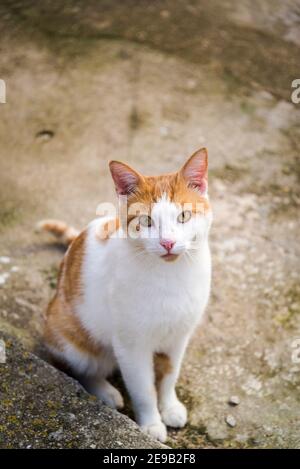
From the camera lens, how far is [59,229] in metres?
3.38

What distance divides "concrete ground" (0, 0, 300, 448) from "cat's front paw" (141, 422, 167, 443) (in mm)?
77

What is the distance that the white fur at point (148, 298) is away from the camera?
7.59ft

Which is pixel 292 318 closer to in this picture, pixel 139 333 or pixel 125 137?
pixel 139 333

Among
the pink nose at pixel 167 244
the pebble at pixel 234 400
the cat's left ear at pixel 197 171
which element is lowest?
the pebble at pixel 234 400

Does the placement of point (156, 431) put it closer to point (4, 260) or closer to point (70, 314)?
point (70, 314)

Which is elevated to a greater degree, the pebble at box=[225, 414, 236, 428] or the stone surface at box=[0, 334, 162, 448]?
the stone surface at box=[0, 334, 162, 448]

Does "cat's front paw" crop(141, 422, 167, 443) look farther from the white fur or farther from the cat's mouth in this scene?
the cat's mouth

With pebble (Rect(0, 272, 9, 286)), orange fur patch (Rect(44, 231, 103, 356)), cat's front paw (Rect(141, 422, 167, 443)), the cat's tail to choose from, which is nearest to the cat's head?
orange fur patch (Rect(44, 231, 103, 356))

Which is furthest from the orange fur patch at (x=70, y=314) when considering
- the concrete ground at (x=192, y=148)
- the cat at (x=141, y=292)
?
the concrete ground at (x=192, y=148)

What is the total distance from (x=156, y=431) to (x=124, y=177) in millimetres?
1205

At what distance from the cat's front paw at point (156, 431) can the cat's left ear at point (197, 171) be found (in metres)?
1.13

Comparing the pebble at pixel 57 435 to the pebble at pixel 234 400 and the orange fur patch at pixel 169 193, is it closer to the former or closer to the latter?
the orange fur patch at pixel 169 193

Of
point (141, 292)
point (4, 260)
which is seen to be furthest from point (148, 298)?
point (4, 260)

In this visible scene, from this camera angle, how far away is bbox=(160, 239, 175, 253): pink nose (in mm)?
2201
